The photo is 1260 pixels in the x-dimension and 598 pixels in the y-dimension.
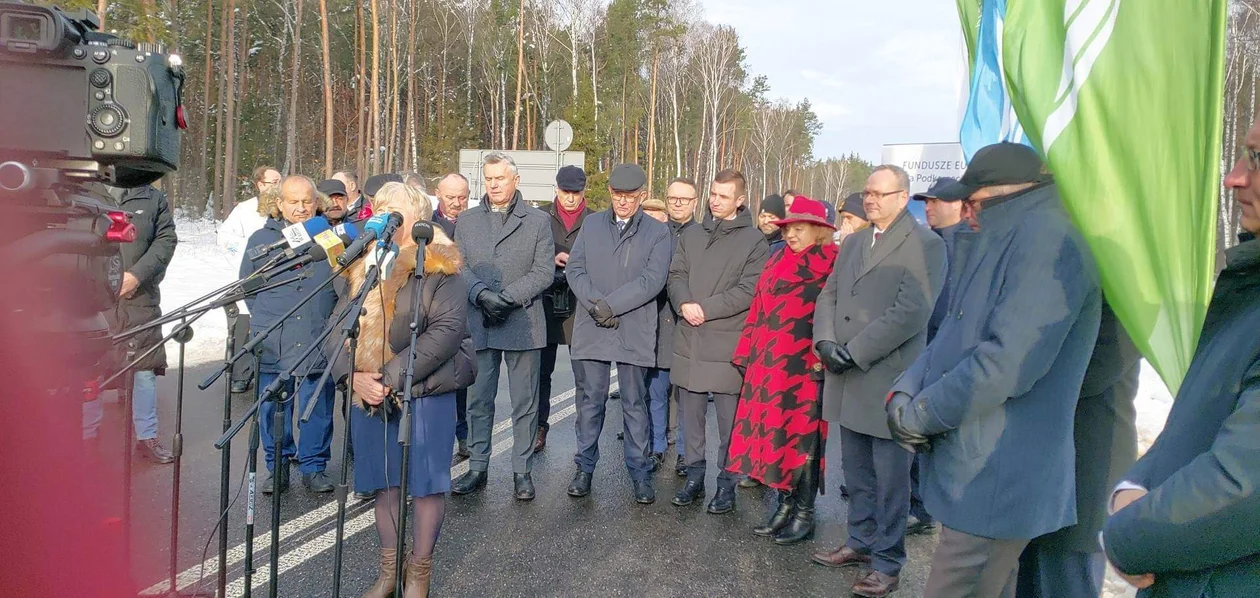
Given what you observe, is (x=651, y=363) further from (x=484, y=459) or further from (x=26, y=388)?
(x=26, y=388)

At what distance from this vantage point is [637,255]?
17.6 feet

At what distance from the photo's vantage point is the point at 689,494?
528 centimetres

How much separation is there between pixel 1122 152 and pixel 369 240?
2.36 m

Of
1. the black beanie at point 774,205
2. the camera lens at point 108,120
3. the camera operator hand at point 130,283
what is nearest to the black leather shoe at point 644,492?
the black beanie at point 774,205

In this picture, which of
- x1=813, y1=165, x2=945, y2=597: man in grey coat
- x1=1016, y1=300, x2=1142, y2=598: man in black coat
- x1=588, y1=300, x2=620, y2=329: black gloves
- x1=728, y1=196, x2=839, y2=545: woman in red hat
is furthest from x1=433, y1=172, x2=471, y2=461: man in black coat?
x1=1016, y1=300, x2=1142, y2=598: man in black coat

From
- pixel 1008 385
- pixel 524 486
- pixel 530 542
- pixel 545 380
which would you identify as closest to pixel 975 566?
pixel 1008 385

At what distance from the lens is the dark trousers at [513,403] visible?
5340mm

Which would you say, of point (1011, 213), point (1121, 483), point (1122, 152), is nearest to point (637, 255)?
point (1011, 213)

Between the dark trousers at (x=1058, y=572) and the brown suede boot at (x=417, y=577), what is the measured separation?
8.02ft

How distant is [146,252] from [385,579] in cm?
327

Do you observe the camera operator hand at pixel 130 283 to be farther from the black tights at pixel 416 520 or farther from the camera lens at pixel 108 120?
the camera lens at pixel 108 120

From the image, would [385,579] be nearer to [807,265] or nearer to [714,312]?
[714,312]

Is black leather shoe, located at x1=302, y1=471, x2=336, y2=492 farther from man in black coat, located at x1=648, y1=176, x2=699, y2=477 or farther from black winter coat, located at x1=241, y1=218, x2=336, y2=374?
man in black coat, located at x1=648, y1=176, x2=699, y2=477

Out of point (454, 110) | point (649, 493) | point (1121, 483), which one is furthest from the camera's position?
point (454, 110)
